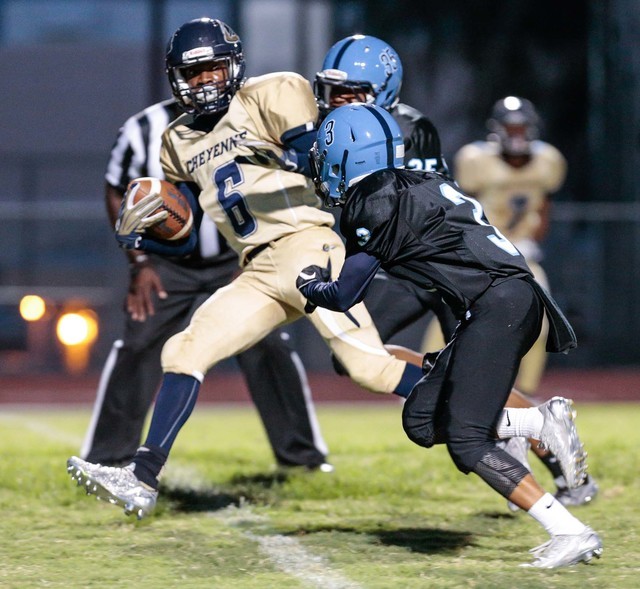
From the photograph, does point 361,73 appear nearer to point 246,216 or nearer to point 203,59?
point 203,59

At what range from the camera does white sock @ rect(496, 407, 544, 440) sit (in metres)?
4.39

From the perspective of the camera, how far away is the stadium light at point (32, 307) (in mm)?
12430

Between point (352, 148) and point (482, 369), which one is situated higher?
point (352, 148)

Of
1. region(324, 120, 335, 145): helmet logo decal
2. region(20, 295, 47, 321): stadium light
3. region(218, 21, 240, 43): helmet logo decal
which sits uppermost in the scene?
region(218, 21, 240, 43): helmet logo decal

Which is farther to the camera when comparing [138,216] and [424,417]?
[138,216]

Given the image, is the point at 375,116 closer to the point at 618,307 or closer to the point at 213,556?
the point at 213,556

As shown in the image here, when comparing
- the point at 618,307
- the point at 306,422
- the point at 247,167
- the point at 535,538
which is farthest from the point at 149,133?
the point at 618,307

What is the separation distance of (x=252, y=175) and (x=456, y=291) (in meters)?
1.11

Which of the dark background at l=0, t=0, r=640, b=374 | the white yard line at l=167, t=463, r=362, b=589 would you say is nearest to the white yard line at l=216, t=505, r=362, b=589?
the white yard line at l=167, t=463, r=362, b=589

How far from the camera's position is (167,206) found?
5.11 m

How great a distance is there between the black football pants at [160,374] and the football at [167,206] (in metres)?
0.96

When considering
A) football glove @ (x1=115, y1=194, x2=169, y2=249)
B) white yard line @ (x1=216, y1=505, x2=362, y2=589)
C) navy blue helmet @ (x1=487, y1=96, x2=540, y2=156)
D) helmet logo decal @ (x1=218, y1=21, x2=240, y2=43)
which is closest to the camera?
white yard line @ (x1=216, y1=505, x2=362, y2=589)

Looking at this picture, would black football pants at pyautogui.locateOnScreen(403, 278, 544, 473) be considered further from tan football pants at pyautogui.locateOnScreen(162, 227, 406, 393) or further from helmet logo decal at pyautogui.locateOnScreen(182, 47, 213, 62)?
helmet logo decal at pyautogui.locateOnScreen(182, 47, 213, 62)

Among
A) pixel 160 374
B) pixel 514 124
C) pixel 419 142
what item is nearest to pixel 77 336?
pixel 514 124
